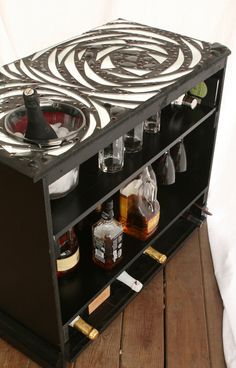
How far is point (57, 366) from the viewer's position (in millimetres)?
1445

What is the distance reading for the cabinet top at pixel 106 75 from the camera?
1171 millimetres

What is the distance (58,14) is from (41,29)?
0.08m

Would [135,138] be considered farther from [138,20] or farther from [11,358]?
[11,358]

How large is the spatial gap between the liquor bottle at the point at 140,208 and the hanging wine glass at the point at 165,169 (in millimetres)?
108

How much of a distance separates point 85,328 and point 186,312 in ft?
1.23

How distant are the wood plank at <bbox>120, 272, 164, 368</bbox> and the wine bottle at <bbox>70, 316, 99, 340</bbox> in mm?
136

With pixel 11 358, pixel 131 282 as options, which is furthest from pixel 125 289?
pixel 11 358

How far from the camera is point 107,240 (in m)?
1.48

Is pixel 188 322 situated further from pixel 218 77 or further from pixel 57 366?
pixel 218 77

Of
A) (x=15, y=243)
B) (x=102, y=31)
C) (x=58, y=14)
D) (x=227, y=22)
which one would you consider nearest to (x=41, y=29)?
(x=58, y=14)

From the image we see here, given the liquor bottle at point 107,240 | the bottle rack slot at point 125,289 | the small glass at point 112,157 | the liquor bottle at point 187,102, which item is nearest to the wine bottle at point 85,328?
the bottle rack slot at point 125,289

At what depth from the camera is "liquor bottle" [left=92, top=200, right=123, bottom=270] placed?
1473 mm

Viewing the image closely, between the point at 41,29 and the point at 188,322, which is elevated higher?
the point at 41,29

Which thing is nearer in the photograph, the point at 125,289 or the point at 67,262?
the point at 67,262
